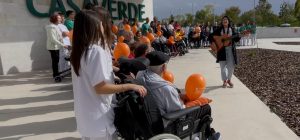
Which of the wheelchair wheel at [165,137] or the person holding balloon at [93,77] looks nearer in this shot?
the person holding balloon at [93,77]

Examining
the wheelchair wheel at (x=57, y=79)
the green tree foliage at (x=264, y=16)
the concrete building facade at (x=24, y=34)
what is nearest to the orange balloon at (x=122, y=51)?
the wheelchair wheel at (x=57, y=79)

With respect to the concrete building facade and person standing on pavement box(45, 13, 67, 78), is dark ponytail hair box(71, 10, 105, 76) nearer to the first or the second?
person standing on pavement box(45, 13, 67, 78)

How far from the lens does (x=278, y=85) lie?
7.50 meters

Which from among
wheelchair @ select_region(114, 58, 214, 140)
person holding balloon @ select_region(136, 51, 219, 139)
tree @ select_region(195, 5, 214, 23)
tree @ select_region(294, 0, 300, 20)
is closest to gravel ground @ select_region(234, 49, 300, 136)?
wheelchair @ select_region(114, 58, 214, 140)

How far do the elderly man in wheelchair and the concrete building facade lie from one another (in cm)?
765

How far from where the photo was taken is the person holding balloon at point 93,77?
2346 mm

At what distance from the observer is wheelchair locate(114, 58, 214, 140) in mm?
2674

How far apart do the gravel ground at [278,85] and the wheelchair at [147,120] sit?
2.03 metres

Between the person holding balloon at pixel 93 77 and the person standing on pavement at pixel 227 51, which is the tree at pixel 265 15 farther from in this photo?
the person holding balloon at pixel 93 77

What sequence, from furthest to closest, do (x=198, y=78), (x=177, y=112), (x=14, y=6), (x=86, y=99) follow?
(x=14, y=6) < (x=198, y=78) < (x=177, y=112) < (x=86, y=99)

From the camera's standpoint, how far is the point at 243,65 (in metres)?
11.0

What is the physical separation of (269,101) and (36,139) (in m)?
4.01

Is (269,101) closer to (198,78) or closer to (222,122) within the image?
(222,122)

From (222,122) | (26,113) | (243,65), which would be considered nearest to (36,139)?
(26,113)
